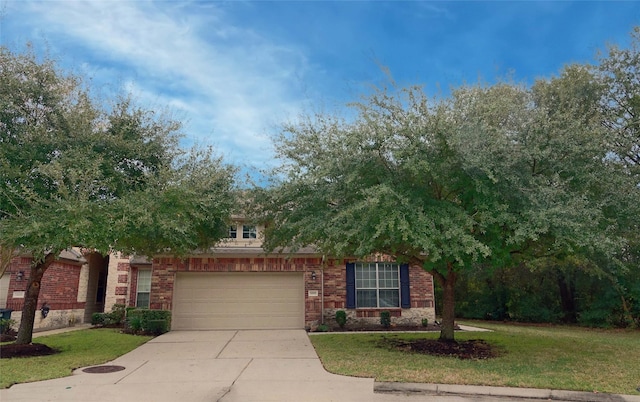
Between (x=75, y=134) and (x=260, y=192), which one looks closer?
(x=75, y=134)

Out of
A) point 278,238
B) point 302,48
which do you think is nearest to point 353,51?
point 302,48

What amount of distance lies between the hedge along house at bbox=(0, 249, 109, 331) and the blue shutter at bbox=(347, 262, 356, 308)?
10.1 m

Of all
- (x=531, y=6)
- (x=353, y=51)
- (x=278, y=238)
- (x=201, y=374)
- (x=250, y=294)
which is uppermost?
(x=531, y=6)

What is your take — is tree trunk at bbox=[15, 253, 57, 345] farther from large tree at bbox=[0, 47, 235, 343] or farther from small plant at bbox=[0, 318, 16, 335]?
small plant at bbox=[0, 318, 16, 335]

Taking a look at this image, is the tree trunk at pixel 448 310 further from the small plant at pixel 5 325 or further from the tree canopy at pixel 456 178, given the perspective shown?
the small plant at pixel 5 325

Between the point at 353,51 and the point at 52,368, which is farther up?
the point at 353,51

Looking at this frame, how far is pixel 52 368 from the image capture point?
845cm

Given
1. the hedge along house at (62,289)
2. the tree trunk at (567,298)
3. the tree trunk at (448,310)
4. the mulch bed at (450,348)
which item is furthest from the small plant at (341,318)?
the tree trunk at (567,298)

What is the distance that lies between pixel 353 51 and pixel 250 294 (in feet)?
29.4

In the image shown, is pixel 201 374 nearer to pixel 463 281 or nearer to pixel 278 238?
pixel 278 238

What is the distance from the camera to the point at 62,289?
16969 millimetres

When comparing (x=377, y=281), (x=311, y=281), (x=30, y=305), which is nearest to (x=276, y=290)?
(x=311, y=281)

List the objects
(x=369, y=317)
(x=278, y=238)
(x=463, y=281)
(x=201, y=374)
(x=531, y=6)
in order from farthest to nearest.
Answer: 1. (x=463, y=281)
2. (x=369, y=317)
3. (x=278, y=238)
4. (x=531, y=6)
5. (x=201, y=374)

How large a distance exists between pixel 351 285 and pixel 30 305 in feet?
31.0
